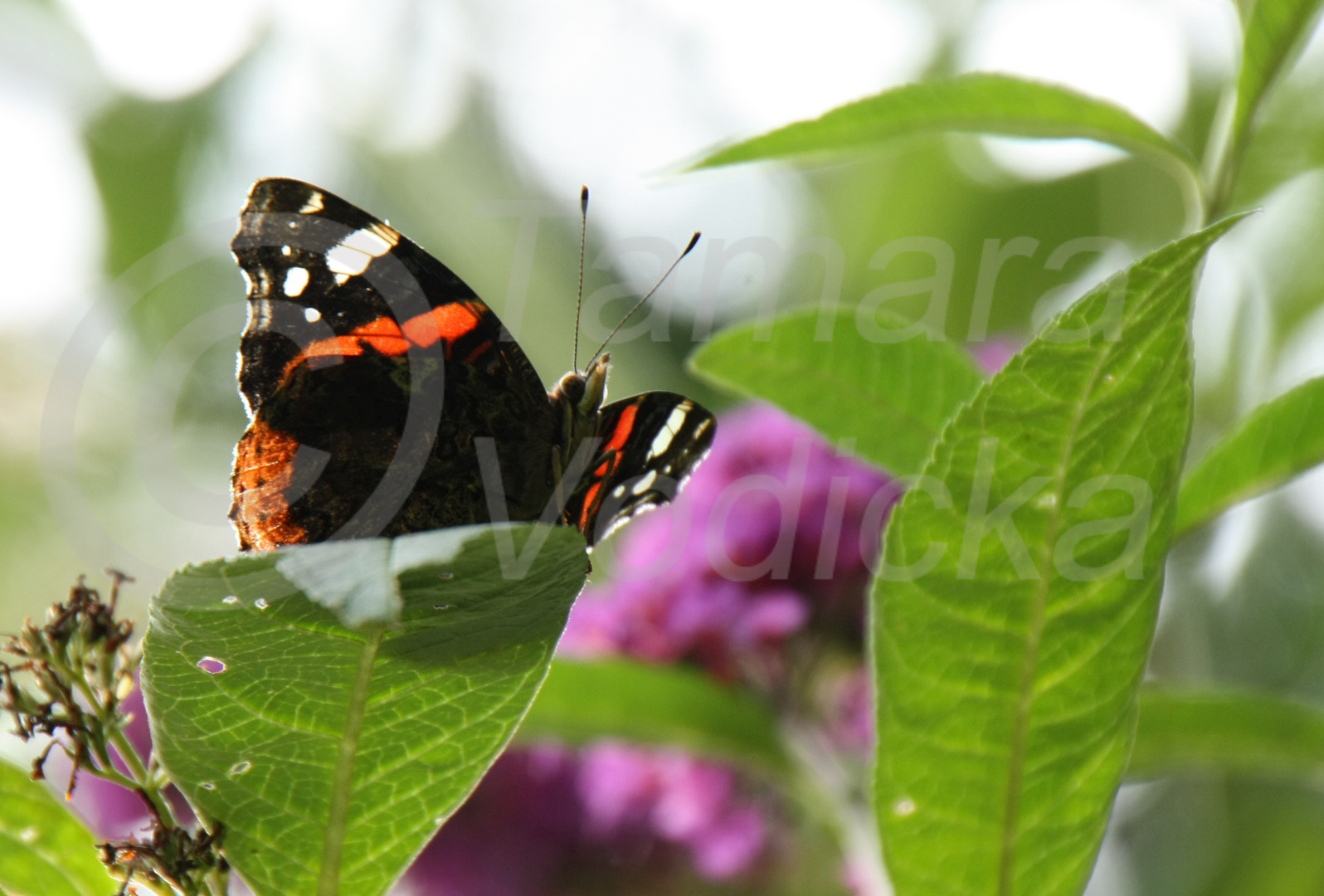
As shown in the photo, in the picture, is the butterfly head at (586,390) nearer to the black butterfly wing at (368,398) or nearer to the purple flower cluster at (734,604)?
the black butterfly wing at (368,398)

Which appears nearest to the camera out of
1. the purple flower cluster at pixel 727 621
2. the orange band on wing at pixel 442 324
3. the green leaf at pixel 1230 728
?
the green leaf at pixel 1230 728

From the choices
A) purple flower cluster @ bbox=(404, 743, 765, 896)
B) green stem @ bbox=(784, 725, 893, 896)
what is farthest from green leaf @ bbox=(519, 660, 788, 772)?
purple flower cluster @ bbox=(404, 743, 765, 896)

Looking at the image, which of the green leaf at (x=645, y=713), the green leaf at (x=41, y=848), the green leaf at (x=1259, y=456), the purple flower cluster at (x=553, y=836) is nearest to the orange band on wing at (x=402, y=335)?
the green leaf at (x=645, y=713)

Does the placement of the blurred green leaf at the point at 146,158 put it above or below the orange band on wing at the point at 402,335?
above

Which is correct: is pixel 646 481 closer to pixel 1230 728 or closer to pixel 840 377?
pixel 840 377

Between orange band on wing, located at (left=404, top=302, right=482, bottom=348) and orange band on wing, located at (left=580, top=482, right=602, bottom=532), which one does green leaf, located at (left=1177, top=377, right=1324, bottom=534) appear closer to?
orange band on wing, located at (left=580, top=482, right=602, bottom=532)

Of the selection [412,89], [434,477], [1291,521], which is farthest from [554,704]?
[412,89]
